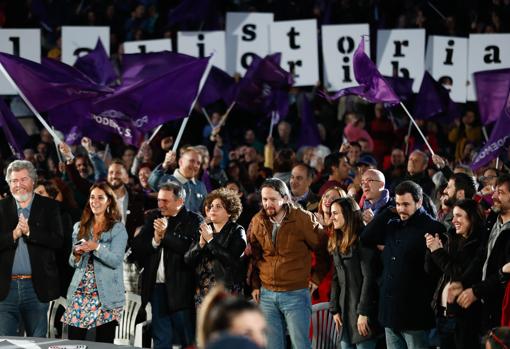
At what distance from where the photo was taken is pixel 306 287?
8.82 m

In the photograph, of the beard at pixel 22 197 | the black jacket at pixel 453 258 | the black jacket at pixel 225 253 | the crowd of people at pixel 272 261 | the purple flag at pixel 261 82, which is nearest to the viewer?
the black jacket at pixel 453 258

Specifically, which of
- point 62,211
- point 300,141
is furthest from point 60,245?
point 300,141

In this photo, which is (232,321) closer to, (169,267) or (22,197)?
(169,267)

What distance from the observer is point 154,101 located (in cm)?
1145

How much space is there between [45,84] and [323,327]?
4.11 meters

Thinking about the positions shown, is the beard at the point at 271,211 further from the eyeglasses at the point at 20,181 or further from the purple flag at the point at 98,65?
the purple flag at the point at 98,65

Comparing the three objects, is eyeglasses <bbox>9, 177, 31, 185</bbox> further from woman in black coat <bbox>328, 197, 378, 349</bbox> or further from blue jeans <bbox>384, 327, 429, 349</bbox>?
blue jeans <bbox>384, 327, 429, 349</bbox>

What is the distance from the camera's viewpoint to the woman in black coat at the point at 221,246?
28.6 ft

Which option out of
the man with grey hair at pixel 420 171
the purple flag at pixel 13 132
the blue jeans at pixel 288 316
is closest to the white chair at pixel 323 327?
the blue jeans at pixel 288 316

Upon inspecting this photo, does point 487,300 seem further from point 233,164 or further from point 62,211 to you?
point 233,164

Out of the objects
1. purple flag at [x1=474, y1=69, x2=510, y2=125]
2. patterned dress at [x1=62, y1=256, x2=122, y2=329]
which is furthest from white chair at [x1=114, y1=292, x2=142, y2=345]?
purple flag at [x1=474, y1=69, x2=510, y2=125]

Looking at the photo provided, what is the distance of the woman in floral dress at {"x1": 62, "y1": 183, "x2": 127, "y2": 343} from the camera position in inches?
342

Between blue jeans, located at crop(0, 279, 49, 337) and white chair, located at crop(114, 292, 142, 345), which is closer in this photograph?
blue jeans, located at crop(0, 279, 49, 337)

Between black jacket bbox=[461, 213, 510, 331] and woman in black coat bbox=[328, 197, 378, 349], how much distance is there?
0.97 meters
